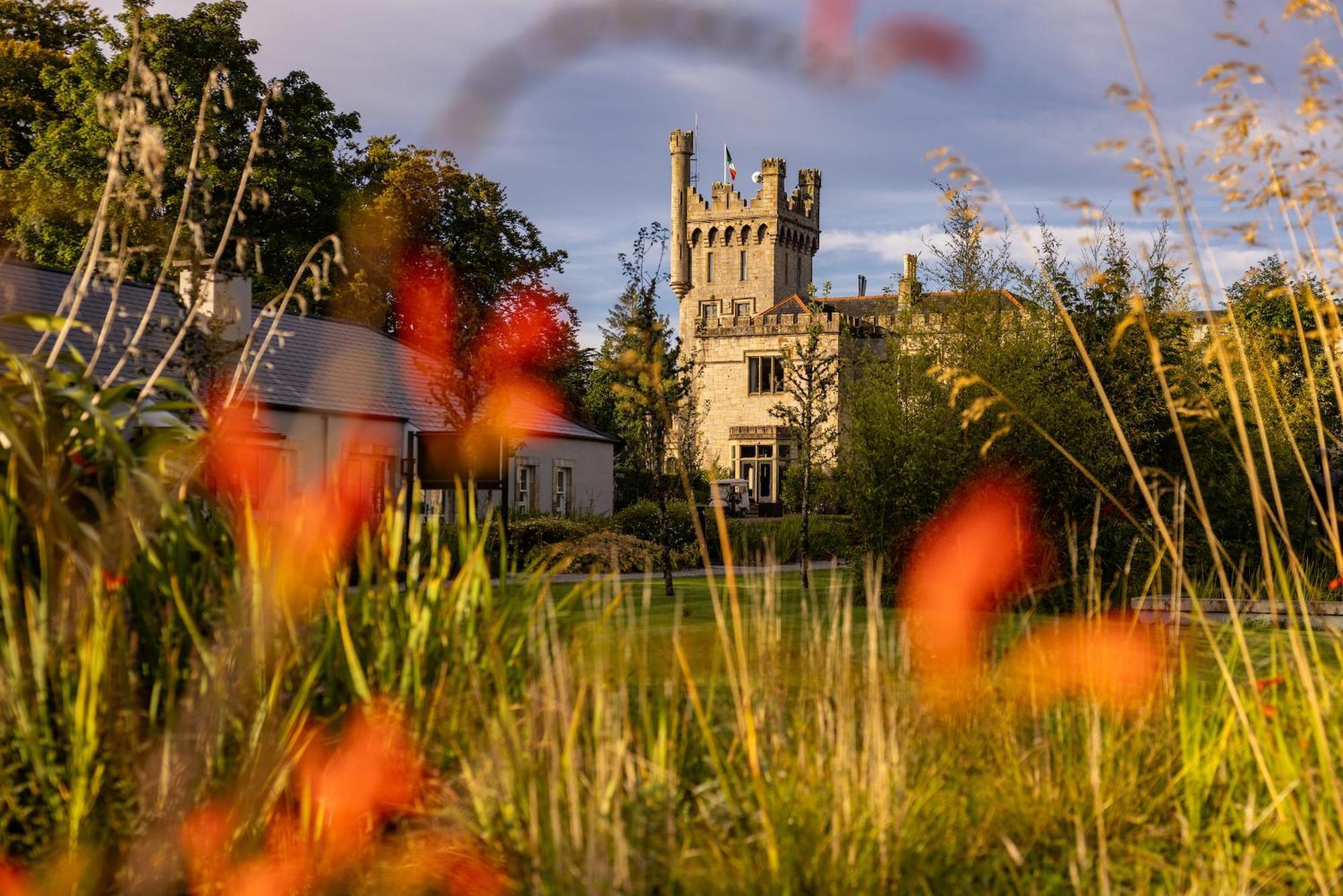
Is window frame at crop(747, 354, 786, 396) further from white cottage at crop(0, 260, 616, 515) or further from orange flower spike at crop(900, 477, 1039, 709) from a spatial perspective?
orange flower spike at crop(900, 477, 1039, 709)

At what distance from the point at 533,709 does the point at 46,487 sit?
5.57ft

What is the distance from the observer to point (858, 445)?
15344mm

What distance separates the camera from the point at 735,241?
6875 centimetres

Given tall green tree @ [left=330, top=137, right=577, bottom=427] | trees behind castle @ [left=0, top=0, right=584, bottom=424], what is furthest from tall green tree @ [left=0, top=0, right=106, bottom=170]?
tall green tree @ [left=330, top=137, right=577, bottom=427]

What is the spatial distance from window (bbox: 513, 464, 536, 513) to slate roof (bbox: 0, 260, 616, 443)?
85 cm

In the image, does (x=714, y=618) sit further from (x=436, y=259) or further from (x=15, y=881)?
(x=436, y=259)

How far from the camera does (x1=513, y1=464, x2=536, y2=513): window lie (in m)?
29.8

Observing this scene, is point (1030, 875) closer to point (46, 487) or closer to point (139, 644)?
point (139, 644)

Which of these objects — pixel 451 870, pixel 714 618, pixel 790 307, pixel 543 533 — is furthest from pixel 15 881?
pixel 790 307

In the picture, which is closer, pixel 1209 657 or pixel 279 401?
pixel 1209 657

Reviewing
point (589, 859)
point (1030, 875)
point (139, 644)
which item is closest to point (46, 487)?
point (139, 644)

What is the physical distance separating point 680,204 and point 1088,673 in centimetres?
6721

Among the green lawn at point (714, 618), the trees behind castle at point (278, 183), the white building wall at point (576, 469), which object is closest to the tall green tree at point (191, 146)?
the trees behind castle at point (278, 183)

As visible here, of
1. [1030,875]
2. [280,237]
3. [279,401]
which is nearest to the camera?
[1030,875]
